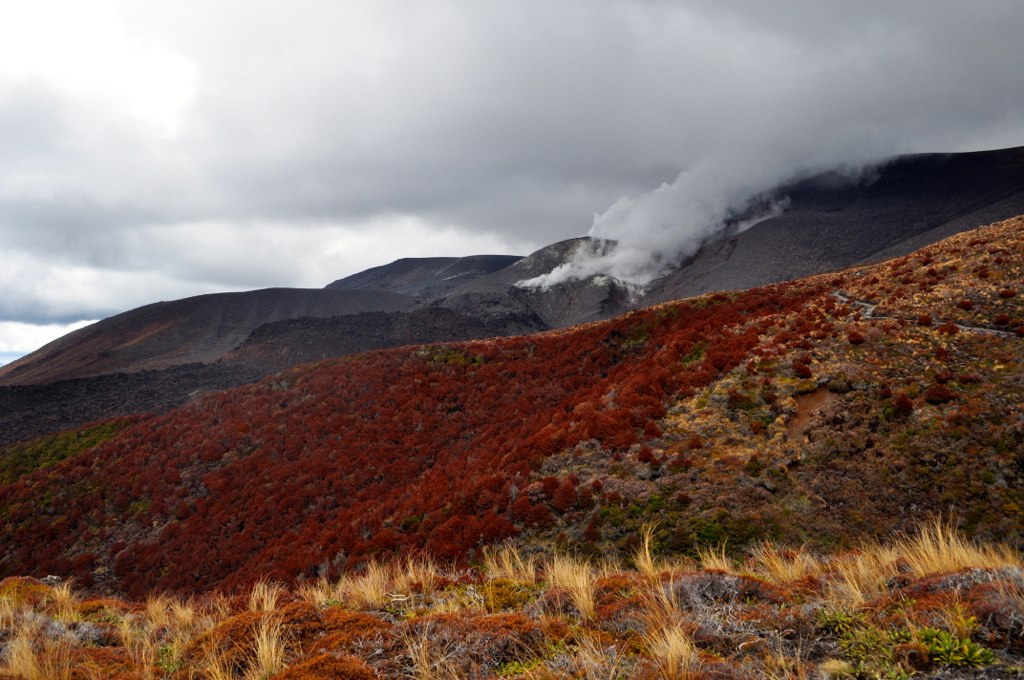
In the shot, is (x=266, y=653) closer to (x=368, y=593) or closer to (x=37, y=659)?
(x=368, y=593)

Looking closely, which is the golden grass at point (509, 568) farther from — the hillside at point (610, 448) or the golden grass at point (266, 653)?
the golden grass at point (266, 653)

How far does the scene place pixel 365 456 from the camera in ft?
68.7

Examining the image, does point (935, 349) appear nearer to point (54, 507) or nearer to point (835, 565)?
point (835, 565)

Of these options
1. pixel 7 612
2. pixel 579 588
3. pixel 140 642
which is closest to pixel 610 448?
pixel 579 588

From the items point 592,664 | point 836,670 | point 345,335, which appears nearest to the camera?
point 836,670

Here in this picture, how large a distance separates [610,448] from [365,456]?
37.8 feet

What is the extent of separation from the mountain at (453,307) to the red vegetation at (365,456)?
2811cm

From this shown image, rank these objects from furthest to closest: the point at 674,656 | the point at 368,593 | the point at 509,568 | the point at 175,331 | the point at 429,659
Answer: the point at 175,331, the point at 509,568, the point at 368,593, the point at 429,659, the point at 674,656

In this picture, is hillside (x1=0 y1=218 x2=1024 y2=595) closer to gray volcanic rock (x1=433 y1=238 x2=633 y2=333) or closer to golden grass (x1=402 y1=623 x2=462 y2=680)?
golden grass (x1=402 y1=623 x2=462 y2=680)

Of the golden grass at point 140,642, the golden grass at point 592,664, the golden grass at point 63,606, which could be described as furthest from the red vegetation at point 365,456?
the golden grass at point 592,664

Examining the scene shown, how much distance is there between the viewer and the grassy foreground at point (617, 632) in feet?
12.7

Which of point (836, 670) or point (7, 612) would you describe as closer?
point (836, 670)

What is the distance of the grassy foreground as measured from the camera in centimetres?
388

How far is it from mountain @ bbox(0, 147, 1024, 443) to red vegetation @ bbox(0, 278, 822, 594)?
28.1 m
